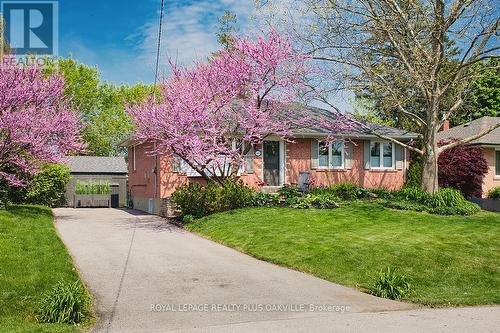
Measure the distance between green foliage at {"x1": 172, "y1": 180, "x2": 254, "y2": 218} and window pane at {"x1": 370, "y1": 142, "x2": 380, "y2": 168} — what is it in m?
8.51

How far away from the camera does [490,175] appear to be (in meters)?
29.8

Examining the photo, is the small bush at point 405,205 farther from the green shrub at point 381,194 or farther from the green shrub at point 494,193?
the green shrub at point 494,193

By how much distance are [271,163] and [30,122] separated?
10812 mm

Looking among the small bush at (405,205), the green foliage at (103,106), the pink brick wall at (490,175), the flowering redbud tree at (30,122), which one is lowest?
the small bush at (405,205)

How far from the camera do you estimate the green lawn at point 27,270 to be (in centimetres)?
793

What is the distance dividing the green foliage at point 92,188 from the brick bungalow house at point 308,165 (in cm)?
733

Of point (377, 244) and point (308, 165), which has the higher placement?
point (308, 165)

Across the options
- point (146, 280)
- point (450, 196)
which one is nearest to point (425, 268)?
point (146, 280)

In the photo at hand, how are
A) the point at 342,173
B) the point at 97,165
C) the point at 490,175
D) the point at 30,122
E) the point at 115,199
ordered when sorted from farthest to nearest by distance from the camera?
the point at 97,165 → the point at 115,199 → the point at 490,175 → the point at 342,173 → the point at 30,122

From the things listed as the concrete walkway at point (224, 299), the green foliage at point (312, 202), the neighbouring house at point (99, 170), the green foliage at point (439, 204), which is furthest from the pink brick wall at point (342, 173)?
the neighbouring house at point (99, 170)

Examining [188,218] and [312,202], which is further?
[312,202]

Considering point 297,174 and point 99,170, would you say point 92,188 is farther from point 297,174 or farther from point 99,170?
point 297,174

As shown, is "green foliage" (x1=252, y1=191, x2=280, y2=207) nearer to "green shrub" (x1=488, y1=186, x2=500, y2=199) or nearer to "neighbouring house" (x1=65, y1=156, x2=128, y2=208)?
"green shrub" (x1=488, y1=186, x2=500, y2=199)

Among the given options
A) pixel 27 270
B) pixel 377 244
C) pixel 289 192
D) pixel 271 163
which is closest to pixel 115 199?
pixel 271 163
